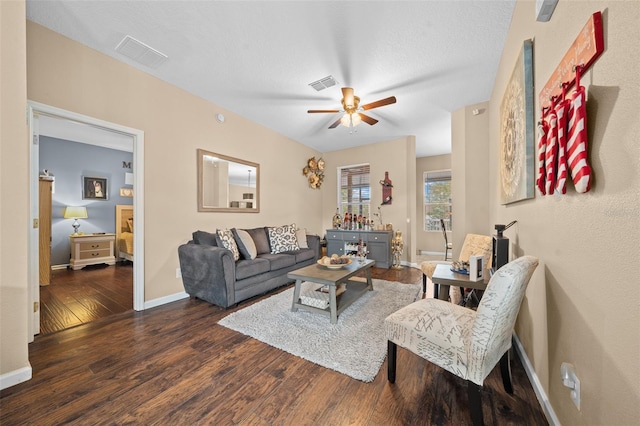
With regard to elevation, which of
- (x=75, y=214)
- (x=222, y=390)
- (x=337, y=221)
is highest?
(x=75, y=214)

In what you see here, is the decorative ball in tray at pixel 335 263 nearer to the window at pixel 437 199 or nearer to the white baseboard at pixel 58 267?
the window at pixel 437 199

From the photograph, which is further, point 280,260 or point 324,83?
point 280,260

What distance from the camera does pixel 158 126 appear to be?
310cm

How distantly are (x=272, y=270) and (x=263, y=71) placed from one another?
2.58m

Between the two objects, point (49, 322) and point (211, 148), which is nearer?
point (49, 322)

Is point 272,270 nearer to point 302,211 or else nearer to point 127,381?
point 127,381

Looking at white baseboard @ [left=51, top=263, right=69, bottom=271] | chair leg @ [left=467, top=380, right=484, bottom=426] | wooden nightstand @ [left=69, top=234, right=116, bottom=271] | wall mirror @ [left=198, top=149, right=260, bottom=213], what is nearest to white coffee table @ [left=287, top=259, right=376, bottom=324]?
chair leg @ [left=467, top=380, right=484, bottom=426]

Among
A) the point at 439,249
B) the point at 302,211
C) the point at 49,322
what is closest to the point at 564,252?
the point at 49,322

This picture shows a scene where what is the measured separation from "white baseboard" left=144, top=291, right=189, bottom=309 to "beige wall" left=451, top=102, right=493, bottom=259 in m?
4.09

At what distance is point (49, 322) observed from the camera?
253cm

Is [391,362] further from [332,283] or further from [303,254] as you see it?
[303,254]

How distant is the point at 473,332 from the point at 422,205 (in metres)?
6.36

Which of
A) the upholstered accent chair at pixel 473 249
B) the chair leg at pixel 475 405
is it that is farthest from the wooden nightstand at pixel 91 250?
the chair leg at pixel 475 405

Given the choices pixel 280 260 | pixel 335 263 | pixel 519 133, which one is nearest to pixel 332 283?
pixel 335 263
